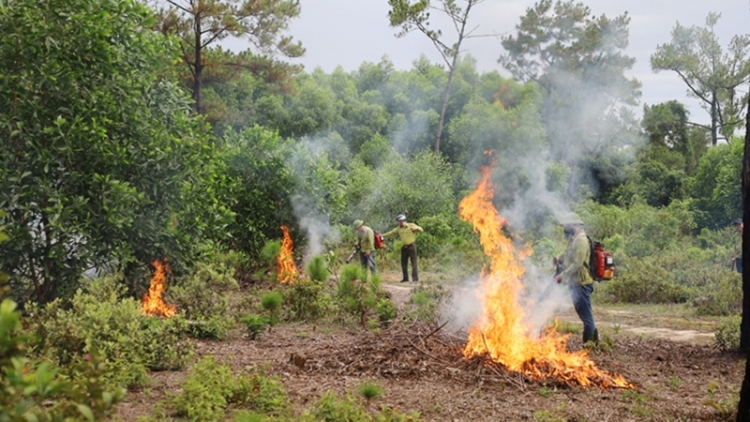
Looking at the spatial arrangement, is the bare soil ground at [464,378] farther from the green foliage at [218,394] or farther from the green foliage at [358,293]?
the green foliage at [358,293]

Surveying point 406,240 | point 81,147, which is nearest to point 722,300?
point 406,240

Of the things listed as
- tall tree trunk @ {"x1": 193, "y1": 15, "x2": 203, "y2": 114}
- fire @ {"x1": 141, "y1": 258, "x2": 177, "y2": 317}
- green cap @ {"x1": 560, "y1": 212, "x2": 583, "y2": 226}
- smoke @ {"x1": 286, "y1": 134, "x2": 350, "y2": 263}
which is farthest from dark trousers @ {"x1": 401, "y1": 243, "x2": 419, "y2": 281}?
tall tree trunk @ {"x1": 193, "y1": 15, "x2": 203, "y2": 114}

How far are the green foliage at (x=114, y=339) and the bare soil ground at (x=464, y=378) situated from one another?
22 cm

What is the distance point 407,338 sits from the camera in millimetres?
8391

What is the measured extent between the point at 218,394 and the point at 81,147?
197 inches

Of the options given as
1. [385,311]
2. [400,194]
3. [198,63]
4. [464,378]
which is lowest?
[464,378]

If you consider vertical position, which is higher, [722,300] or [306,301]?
[306,301]

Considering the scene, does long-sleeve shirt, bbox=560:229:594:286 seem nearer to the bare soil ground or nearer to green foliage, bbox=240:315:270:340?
the bare soil ground

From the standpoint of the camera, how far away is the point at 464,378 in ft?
24.0

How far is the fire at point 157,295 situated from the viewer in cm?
1045

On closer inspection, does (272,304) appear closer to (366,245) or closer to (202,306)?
(202,306)

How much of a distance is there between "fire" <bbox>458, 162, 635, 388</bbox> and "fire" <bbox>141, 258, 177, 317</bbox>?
4.64 meters

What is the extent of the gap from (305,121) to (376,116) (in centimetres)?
573

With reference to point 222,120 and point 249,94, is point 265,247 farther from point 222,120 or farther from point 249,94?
point 249,94
